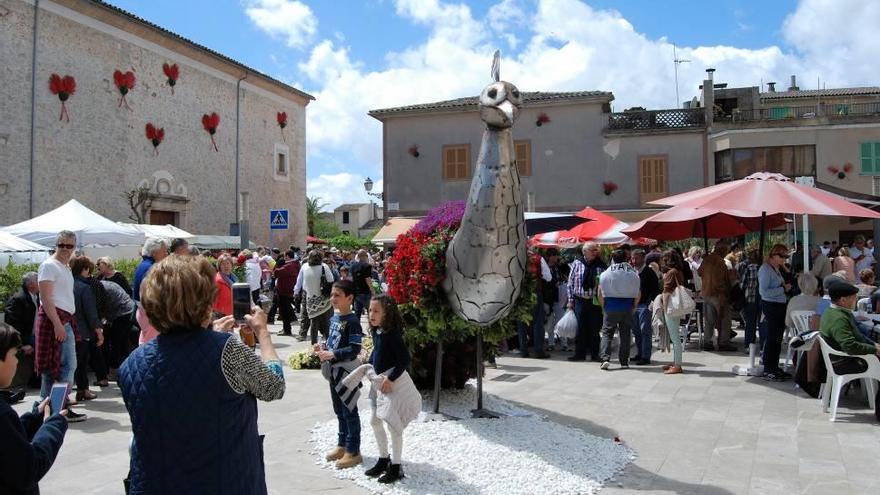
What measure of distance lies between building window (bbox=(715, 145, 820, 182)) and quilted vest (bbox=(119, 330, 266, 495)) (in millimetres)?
27847

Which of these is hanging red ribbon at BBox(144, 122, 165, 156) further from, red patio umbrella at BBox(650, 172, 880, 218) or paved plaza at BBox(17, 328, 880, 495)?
red patio umbrella at BBox(650, 172, 880, 218)

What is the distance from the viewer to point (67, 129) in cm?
2131

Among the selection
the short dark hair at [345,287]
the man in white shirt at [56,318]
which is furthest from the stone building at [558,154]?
the short dark hair at [345,287]

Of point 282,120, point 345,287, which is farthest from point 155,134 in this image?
point 345,287

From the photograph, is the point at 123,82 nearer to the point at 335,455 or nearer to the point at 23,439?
the point at 335,455

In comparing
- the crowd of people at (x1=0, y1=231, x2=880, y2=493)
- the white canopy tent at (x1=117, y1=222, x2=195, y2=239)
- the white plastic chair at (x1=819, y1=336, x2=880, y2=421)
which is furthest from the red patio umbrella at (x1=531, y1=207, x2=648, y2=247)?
the white canopy tent at (x1=117, y1=222, x2=195, y2=239)

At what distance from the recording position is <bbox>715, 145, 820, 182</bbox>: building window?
27000 mm

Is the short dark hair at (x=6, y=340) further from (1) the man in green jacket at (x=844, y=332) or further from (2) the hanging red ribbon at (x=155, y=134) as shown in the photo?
(2) the hanging red ribbon at (x=155, y=134)

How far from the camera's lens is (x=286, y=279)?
550 inches

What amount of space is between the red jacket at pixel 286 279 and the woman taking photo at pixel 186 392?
38.3 feet

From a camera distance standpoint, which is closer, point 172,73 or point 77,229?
point 77,229

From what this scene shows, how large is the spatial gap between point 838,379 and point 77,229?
13.0m

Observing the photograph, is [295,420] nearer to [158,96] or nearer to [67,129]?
[67,129]

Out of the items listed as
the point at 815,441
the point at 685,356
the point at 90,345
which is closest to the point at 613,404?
the point at 815,441
